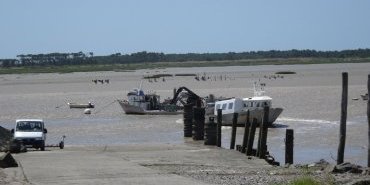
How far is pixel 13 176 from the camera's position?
20.4 metres

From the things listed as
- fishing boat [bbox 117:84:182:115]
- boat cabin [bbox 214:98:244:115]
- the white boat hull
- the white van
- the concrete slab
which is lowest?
fishing boat [bbox 117:84:182:115]

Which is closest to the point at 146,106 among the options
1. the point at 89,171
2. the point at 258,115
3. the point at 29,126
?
the point at 258,115

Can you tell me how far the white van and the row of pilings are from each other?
22.2 feet

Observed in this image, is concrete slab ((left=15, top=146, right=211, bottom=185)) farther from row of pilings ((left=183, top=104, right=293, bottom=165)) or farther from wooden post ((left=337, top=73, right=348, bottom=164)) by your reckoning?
wooden post ((left=337, top=73, right=348, bottom=164))

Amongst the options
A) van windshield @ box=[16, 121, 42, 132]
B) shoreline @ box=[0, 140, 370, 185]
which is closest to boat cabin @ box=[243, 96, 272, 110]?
van windshield @ box=[16, 121, 42, 132]

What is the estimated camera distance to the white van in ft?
106

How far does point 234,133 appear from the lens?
108 ft

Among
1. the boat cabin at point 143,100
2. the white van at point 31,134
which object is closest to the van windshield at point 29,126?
the white van at point 31,134

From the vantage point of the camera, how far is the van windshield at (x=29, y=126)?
1310 inches

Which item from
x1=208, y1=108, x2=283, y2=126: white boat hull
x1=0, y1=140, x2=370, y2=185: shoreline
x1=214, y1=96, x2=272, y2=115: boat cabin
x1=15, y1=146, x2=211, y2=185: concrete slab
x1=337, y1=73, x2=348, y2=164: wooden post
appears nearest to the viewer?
x1=15, y1=146, x2=211, y2=185: concrete slab

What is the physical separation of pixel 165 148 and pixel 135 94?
37.0 m

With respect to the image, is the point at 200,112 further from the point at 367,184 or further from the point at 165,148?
Answer: the point at 367,184

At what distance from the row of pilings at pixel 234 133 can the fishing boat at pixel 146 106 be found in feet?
80.6

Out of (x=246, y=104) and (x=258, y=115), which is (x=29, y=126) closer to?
(x=258, y=115)
